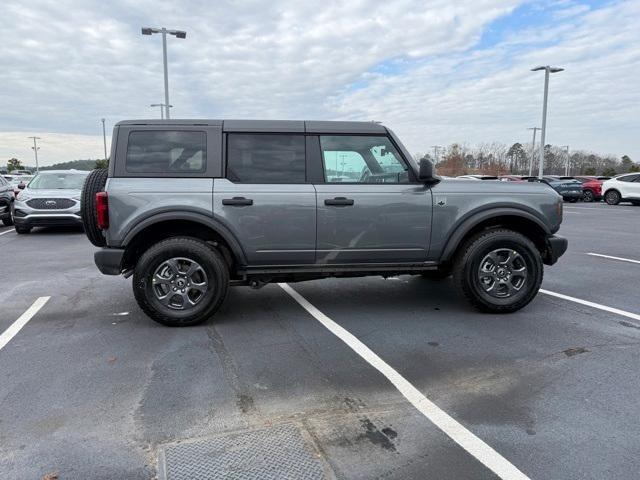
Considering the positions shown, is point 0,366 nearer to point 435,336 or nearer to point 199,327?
point 199,327

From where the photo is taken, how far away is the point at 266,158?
15.8 ft

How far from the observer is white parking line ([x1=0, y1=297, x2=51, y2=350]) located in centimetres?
445

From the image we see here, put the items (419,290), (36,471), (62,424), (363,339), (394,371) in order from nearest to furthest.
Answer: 1. (36,471)
2. (62,424)
3. (394,371)
4. (363,339)
5. (419,290)

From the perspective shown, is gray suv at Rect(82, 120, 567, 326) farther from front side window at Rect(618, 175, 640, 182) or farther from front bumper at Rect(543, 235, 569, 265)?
front side window at Rect(618, 175, 640, 182)

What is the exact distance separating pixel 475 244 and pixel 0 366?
173 inches

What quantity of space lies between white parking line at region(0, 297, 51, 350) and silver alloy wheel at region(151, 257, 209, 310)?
1354mm

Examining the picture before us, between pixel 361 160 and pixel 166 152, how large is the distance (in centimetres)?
192

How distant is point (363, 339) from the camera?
174 inches

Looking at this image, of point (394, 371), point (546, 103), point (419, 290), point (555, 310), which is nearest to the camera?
point (394, 371)

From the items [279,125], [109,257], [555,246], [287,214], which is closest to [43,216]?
[109,257]

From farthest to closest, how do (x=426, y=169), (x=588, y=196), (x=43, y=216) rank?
(x=588, y=196)
(x=43, y=216)
(x=426, y=169)

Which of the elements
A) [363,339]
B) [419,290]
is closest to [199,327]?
[363,339]

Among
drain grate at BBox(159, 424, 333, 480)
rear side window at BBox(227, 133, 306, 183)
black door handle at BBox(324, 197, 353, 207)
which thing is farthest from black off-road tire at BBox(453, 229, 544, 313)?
drain grate at BBox(159, 424, 333, 480)

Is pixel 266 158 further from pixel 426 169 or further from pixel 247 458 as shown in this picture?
pixel 247 458
